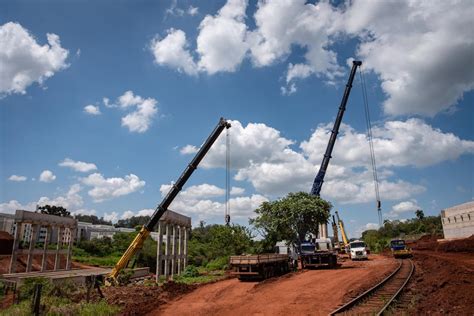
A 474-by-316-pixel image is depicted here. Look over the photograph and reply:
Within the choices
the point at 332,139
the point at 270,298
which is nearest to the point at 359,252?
the point at 332,139

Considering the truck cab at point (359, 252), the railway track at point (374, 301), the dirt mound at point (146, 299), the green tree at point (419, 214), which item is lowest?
the dirt mound at point (146, 299)

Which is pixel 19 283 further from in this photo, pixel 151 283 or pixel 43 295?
pixel 151 283

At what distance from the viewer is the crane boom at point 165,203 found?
30283mm

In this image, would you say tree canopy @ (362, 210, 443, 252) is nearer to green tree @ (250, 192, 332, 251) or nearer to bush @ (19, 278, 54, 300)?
green tree @ (250, 192, 332, 251)

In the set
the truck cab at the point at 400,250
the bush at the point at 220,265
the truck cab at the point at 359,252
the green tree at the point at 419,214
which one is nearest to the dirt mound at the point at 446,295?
the truck cab at the point at 359,252

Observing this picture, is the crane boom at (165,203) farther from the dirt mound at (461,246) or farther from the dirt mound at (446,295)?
the dirt mound at (461,246)

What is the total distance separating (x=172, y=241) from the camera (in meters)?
36.5

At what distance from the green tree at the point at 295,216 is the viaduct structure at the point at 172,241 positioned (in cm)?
1075

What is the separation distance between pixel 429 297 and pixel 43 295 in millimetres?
19399

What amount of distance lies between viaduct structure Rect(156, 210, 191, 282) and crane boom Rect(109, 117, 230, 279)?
797mm

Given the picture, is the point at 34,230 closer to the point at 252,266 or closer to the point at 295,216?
the point at 252,266

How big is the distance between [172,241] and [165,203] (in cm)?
681

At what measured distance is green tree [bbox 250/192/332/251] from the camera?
1610 inches

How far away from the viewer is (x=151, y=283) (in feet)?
93.6
